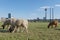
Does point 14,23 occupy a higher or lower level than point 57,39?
higher

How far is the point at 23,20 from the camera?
17.3m

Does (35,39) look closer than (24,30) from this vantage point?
Yes

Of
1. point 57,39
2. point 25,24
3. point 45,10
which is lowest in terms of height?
point 57,39

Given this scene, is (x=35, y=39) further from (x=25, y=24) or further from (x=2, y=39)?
(x=25, y=24)

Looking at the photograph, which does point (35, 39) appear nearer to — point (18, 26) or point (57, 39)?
point (57, 39)

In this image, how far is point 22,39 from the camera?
12641 mm

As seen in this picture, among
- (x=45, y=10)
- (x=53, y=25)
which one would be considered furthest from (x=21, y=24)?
(x=45, y=10)

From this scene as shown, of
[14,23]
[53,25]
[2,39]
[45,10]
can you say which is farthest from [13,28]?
[45,10]

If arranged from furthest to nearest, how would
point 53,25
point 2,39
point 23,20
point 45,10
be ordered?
1. point 45,10
2. point 53,25
3. point 23,20
4. point 2,39

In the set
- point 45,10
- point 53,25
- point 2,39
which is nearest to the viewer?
point 2,39

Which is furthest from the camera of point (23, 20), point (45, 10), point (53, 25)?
point (45, 10)

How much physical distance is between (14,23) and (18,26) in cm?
52

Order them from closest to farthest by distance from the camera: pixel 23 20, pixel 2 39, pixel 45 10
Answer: pixel 2 39 < pixel 23 20 < pixel 45 10

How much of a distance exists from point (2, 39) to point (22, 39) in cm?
141
